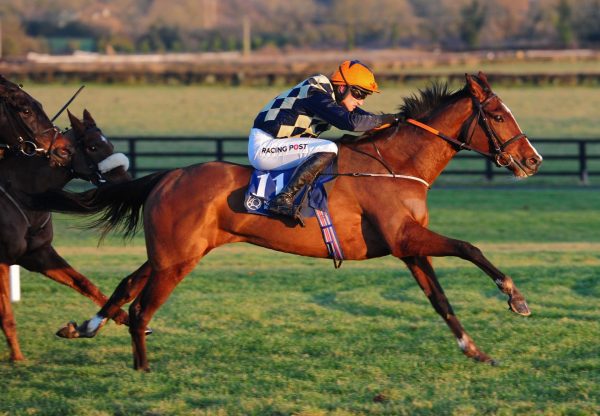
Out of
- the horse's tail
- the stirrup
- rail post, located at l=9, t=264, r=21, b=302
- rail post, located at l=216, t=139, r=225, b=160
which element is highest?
the stirrup

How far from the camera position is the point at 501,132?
323 inches

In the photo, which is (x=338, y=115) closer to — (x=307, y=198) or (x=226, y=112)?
(x=307, y=198)

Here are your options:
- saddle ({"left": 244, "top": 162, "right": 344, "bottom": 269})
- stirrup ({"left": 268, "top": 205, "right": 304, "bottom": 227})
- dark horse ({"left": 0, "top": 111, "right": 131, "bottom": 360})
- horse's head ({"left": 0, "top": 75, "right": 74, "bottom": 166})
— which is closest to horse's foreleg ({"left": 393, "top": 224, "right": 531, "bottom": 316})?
saddle ({"left": 244, "top": 162, "right": 344, "bottom": 269})

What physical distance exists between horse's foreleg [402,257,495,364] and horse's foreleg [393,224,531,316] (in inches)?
13.3

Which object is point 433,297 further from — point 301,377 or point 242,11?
point 242,11

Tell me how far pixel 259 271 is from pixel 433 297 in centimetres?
547

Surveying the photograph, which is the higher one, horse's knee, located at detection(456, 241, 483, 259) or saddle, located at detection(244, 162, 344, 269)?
saddle, located at detection(244, 162, 344, 269)

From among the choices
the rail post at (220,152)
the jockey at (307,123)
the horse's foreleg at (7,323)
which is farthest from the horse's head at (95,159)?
the rail post at (220,152)

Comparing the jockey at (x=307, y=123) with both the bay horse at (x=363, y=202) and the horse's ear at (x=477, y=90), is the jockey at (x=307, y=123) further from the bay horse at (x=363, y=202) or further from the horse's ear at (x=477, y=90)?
the horse's ear at (x=477, y=90)

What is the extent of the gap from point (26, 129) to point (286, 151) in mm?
2200

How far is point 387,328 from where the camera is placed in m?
9.65

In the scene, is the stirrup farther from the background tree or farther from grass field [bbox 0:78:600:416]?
the background tree

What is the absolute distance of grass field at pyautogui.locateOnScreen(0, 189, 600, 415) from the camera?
7.18m

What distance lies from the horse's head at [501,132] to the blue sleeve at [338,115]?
756 millimetres
